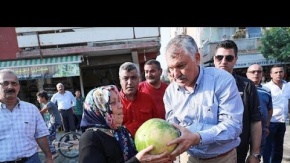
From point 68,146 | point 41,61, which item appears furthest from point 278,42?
point 68,146

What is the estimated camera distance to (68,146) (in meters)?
8.45

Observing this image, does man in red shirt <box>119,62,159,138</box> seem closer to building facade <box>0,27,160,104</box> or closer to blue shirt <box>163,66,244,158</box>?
blue shirt <box>163,66,244,158</box>

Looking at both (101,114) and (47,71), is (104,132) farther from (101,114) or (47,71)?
(47,71)

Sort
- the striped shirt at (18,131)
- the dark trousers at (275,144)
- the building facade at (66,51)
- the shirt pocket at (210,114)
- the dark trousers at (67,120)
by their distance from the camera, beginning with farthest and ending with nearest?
the building facade at (66,51)
the dark trousers at (67,120)
the dark trousers at (275,144)
the striped shirt at (18,131)
the shirt pocket at (210,114)

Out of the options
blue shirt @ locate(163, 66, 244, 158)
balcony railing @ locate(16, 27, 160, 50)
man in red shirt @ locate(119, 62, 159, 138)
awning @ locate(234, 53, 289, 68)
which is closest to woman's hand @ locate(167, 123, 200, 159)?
blue shirt @ locate(163, 66, 244, 158)

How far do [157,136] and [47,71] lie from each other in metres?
13.0

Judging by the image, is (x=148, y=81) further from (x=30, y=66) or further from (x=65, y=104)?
(x=30, y=66)

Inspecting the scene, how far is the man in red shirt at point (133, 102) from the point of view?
374 centimetres

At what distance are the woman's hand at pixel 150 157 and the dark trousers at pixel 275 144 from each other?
14.3ft

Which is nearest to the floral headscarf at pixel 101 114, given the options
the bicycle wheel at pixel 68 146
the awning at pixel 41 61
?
the bicycle wheel at pixel 68 146

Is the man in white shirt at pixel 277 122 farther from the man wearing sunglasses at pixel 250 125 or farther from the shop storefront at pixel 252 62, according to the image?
the shop storefront at pixel 252 62

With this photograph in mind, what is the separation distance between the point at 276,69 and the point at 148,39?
32.3ft

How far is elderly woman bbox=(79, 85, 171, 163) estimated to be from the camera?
6.71 feet

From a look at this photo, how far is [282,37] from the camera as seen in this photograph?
814 inches
